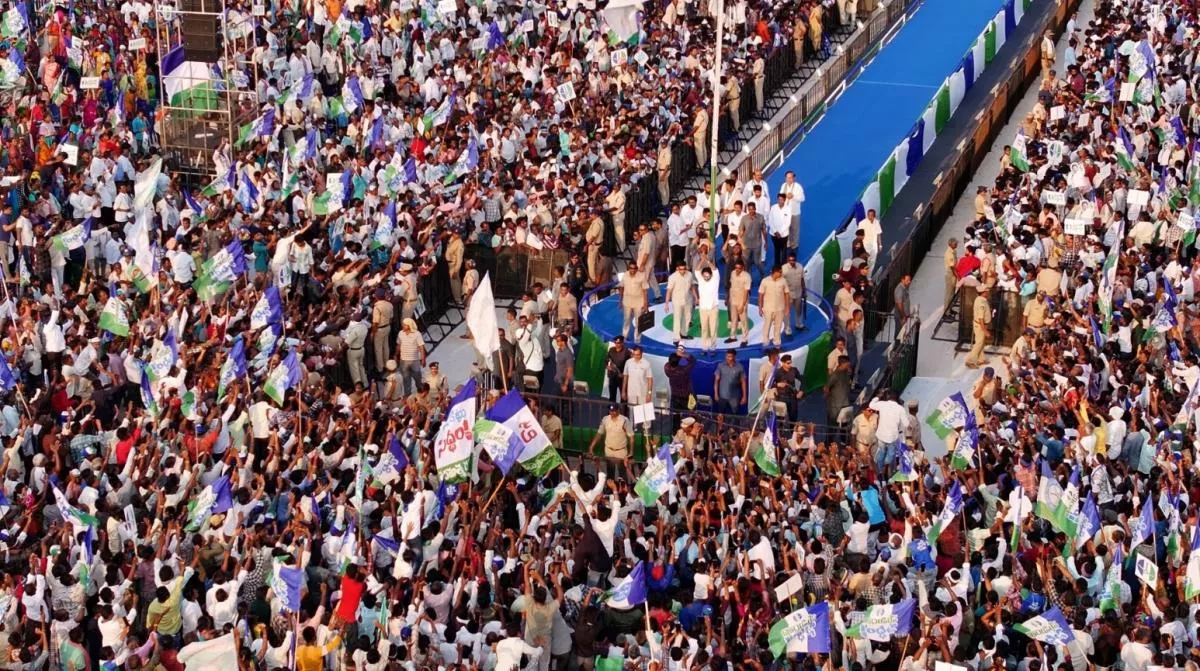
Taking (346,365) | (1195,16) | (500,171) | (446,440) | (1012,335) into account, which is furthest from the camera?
(1195,16)

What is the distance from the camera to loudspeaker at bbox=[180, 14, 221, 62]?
3888cm

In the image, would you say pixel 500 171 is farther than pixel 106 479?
Yes

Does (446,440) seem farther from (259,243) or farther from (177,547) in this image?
(259,243)

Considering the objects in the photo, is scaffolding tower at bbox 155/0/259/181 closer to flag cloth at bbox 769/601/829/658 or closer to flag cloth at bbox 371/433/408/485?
flag cloth at bbox 371/433/408/485

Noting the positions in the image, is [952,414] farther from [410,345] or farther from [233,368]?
[233,368]

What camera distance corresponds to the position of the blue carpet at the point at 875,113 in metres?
38.4

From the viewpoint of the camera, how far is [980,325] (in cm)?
3141

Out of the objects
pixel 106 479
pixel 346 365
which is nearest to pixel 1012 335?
pixel 346 365

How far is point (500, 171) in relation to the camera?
36.2 metres

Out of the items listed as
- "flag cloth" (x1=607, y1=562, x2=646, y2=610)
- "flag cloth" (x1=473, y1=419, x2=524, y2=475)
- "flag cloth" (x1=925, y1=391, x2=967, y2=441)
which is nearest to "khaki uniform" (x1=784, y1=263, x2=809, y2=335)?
"flag cloth" (x1=925, y1=391, x2=967, y2=441)

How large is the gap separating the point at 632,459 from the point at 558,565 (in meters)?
5.05

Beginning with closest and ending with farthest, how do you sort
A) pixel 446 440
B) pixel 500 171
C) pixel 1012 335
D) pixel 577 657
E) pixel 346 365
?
pixel 577 657 < pixel 446 440 < pixel 346 365 < pixel 1012 335 < pixel 500 171

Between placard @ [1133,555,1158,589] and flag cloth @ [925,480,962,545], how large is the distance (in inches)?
82.2

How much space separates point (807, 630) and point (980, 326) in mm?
11162
